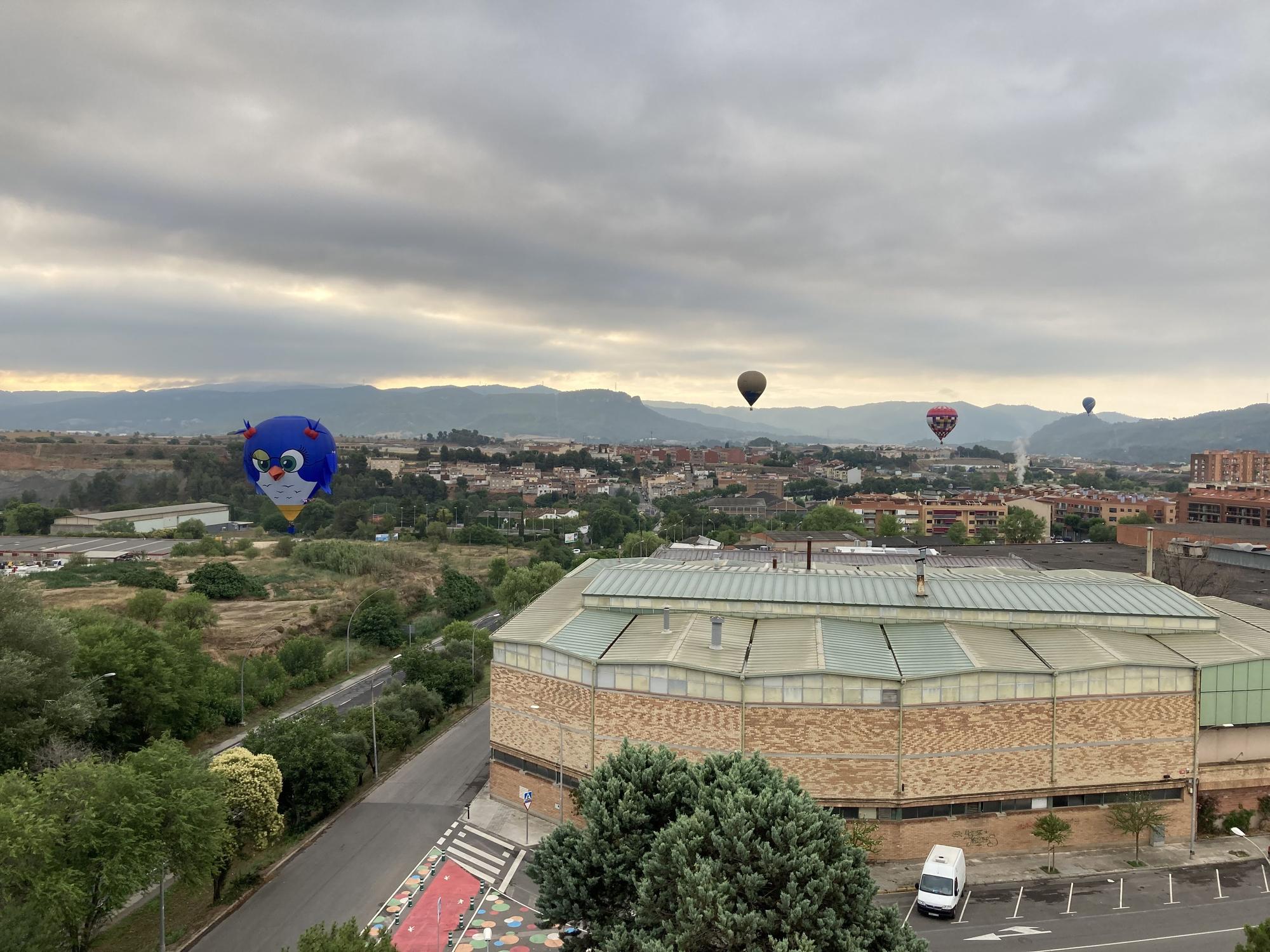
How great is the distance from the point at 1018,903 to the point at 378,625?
56.9m

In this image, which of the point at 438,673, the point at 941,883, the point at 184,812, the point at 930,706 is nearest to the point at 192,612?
the point at 438,673

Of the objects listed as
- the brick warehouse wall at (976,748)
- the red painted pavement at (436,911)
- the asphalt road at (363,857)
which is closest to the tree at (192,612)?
the asphalt road at (363,857)

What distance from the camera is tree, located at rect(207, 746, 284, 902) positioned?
28406 mm

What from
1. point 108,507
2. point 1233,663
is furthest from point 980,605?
point 108,507

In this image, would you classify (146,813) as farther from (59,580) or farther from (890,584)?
(59,580)

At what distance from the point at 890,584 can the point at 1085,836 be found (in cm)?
1274

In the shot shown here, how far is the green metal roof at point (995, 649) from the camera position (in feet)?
100

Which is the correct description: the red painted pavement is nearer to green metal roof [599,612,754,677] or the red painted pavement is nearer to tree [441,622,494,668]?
green metal roof [599,612,754,677]

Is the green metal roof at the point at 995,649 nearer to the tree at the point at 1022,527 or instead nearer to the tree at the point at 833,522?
the tree at the point at 833,522

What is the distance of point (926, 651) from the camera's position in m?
32.1

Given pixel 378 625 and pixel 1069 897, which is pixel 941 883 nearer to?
pixel 1069 897

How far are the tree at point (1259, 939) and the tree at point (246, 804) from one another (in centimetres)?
2963

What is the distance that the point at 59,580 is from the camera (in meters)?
76.5

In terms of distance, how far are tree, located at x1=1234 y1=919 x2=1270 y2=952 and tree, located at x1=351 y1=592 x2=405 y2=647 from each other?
63599mm
